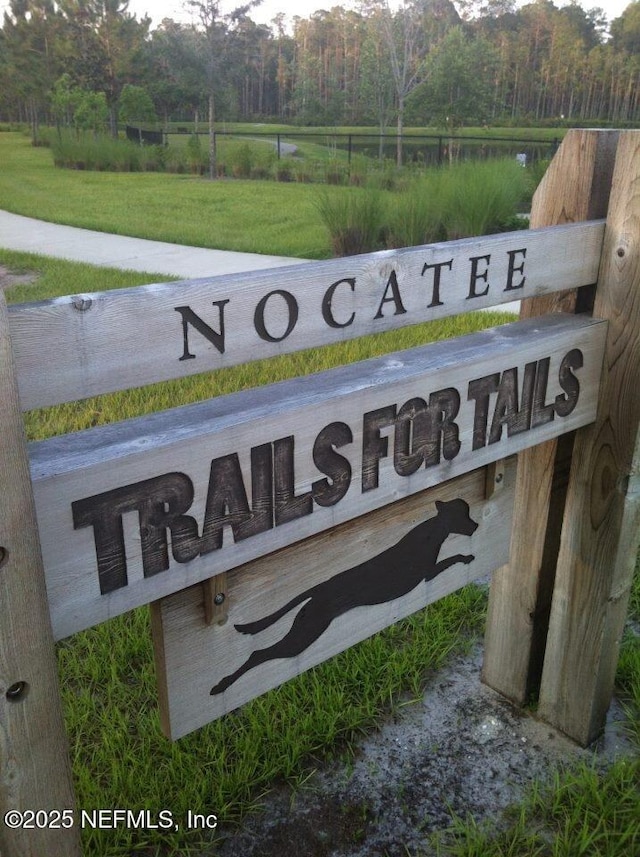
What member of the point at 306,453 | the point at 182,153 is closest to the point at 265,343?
the point at 306,453

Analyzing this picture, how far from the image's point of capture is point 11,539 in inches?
36.2

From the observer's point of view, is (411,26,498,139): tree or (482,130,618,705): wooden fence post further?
(411,26,498,139): tree

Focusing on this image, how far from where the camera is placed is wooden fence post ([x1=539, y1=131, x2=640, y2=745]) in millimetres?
1693

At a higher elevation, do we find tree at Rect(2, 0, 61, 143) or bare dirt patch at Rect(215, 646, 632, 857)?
tree at Rect(2, 0, 61, 143)

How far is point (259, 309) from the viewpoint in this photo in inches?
45.7

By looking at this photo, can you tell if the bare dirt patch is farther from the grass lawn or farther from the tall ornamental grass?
the grass lawn

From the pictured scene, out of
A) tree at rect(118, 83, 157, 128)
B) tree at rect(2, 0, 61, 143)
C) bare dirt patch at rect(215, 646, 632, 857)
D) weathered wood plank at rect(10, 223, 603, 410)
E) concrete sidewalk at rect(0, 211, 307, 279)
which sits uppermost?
tree at rect(2, 0, 61, 143)

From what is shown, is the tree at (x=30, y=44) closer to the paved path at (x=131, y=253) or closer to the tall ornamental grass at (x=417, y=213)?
the paved path at (x=131, y=253)

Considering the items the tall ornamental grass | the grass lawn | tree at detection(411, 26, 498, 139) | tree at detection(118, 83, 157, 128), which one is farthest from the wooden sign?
tree at detection(118, 83, 157, 128)

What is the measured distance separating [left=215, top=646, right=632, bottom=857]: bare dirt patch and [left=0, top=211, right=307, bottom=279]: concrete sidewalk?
4866 mm

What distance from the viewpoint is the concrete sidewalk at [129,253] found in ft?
24.7

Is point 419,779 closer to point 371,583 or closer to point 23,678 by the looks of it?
point 371,583

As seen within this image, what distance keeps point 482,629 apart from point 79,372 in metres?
1.93

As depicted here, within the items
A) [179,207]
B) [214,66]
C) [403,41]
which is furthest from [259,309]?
[403,41]
